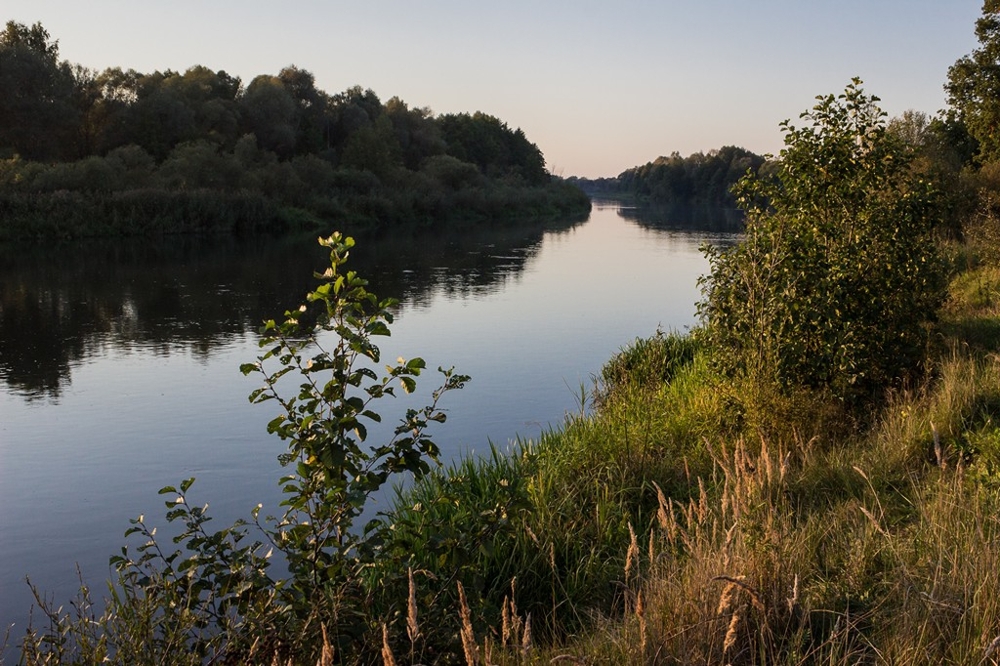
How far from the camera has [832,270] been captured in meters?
8.56

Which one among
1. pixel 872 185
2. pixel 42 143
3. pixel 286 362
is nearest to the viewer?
pixel 286 362

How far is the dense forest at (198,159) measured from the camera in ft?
131

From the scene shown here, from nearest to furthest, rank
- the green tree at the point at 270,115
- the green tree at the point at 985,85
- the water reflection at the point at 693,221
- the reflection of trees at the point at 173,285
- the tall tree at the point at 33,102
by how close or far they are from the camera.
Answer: the reflection of trees at the point at 173,285, the green tree at the point at 985,85, the tall tree at the point at 33,102, the water reflection at the point at 693,221, the green tree at the point at 270,115

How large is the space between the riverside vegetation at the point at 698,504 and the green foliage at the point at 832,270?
0.03m

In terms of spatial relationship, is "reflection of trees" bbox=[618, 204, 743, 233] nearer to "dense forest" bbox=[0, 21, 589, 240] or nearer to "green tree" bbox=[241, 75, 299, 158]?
"dense forest" bbox=[0, 21, 589, 240]

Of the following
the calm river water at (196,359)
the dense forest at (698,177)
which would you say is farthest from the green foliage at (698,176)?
the calm river water at (196,359)

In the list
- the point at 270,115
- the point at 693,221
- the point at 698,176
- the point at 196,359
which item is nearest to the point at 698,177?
the point at 698,176

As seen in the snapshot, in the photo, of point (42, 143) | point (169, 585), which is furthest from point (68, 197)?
point (169, 585)

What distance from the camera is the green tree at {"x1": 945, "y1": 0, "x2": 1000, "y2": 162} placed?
28609 mm

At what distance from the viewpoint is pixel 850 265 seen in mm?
8969

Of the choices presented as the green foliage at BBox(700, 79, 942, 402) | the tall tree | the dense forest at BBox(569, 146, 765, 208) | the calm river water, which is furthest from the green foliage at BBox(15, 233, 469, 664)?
the dense forest at BBox(569, 146, 765, 208)

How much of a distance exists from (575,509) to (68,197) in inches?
1485

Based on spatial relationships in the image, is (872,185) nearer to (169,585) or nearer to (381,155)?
(169,585)

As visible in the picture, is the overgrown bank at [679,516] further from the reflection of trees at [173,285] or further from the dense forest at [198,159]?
the dense forest at [198,159]
